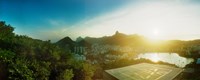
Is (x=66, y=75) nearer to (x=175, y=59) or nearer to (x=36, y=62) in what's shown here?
(x=36, y=62)

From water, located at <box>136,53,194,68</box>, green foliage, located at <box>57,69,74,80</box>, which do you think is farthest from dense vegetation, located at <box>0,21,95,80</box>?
water, located at <box>136,53,194,68</box>

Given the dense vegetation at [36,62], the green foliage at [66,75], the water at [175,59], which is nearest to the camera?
the dense vegetation at [36,62]

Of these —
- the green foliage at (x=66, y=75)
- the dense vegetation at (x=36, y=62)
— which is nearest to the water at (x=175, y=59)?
the dense vegetation at (x=36, y=62)

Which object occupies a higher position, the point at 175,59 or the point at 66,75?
the point at 66,75

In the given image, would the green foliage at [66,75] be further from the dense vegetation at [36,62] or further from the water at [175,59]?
the water at [175,59]

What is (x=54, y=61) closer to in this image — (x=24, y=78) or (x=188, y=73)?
(x=24, y=78)

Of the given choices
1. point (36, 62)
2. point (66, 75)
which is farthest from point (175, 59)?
point (36, 62)

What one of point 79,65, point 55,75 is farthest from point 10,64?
point 79,65

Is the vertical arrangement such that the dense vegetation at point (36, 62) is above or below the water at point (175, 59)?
above
